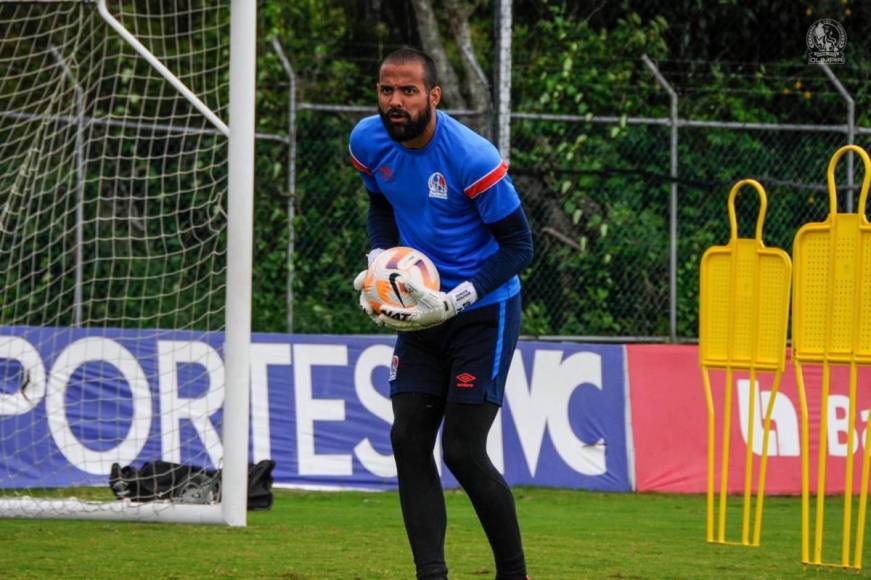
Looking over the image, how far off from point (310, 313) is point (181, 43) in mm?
3547

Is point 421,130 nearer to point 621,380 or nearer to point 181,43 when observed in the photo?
point 621,380

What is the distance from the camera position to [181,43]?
562 inches

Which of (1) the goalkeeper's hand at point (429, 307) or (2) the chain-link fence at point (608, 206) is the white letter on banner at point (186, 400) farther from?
(1) the goalkeeper's hand at point (429, 307)

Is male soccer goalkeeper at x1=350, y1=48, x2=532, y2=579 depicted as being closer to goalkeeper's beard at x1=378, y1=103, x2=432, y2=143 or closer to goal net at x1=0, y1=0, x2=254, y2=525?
goalkeeper's beard at x1=378, y1=103, x2=432, y2=143

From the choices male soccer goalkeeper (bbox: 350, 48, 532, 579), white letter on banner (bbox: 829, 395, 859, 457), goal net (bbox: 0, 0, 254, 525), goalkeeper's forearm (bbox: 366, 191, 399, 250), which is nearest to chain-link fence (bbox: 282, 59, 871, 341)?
goal net (bbox: 0, 0, 254, 525)

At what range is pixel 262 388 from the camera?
442 inches

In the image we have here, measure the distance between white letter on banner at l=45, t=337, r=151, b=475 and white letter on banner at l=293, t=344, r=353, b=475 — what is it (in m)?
1.17

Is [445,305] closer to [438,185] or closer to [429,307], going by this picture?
[429,307]

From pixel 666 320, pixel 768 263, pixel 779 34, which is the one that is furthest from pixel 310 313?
pixel 779 34

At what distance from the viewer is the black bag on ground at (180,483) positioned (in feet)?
29.5

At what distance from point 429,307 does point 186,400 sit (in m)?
5.72

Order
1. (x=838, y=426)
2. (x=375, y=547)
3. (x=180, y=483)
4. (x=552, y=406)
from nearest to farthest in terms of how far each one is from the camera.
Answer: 1. (x=375, y=547)
2. (x=180, y=483)
3. (x=552, y=406)
4. (x=838, y=426)

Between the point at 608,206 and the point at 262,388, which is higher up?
the point at 608,206

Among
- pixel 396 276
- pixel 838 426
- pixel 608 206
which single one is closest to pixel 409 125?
pixel 396 276
